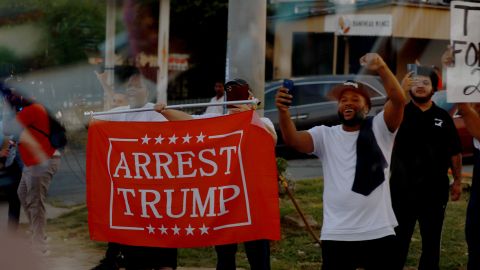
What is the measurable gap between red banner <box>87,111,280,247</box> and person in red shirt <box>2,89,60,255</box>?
2236mm

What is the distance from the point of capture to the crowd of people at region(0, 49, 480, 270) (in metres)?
5.86

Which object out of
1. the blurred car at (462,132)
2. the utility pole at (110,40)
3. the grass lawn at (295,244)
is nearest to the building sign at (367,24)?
the utility pole at (110,40)

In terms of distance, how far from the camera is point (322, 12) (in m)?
26.5

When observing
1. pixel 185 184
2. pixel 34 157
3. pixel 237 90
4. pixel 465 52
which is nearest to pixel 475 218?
pixel 465 52

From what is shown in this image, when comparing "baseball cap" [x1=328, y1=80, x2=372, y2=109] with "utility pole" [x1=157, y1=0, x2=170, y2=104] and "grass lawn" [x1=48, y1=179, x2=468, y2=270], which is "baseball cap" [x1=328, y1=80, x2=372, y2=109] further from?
"utility pole" [x1=157, y1=0, x2=170, y2=104]

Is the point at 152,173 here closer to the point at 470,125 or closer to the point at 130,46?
the point at 470,125

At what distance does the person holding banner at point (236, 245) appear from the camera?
6672 millimetres

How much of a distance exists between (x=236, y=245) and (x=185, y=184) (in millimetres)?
594

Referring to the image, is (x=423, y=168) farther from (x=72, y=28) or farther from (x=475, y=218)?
(x=72, y=28)

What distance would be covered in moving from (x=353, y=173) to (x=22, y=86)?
4493 millimetres

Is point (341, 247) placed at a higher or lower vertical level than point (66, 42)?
lower

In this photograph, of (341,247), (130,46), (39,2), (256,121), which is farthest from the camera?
(130,46)

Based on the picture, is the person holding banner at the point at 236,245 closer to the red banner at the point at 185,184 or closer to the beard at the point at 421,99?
the red banner at the point at 185,184

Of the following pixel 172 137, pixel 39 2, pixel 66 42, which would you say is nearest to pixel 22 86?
pixel 172 137
